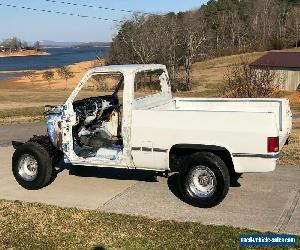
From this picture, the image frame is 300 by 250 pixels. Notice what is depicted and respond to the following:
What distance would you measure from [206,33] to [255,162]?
277ft

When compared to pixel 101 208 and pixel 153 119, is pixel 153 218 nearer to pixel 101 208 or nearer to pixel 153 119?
pixel 101 208

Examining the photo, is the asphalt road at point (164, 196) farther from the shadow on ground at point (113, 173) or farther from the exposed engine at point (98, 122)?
the exposed engine at point (98, 122)

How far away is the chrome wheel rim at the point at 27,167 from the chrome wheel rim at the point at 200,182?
292 centimetres

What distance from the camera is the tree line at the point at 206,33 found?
172 ft

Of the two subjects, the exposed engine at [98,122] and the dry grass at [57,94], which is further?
the dry grass at [57,94]

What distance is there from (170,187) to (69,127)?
2.06 meters

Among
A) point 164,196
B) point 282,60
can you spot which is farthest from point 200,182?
point 282,60

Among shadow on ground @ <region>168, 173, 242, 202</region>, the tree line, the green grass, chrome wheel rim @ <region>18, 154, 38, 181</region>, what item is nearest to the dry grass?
shadow on ground @ <region>168, 173, 242, 202</region>

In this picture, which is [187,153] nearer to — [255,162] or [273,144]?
[255,162]

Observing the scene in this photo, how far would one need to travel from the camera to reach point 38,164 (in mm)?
8102

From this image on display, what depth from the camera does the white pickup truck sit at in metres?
6.63

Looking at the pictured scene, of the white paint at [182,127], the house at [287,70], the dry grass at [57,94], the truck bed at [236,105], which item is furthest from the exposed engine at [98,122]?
the house at [287,70]

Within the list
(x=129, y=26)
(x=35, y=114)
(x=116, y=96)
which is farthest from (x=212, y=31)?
(x=116, y=96)

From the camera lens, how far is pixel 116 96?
9.11 metres
